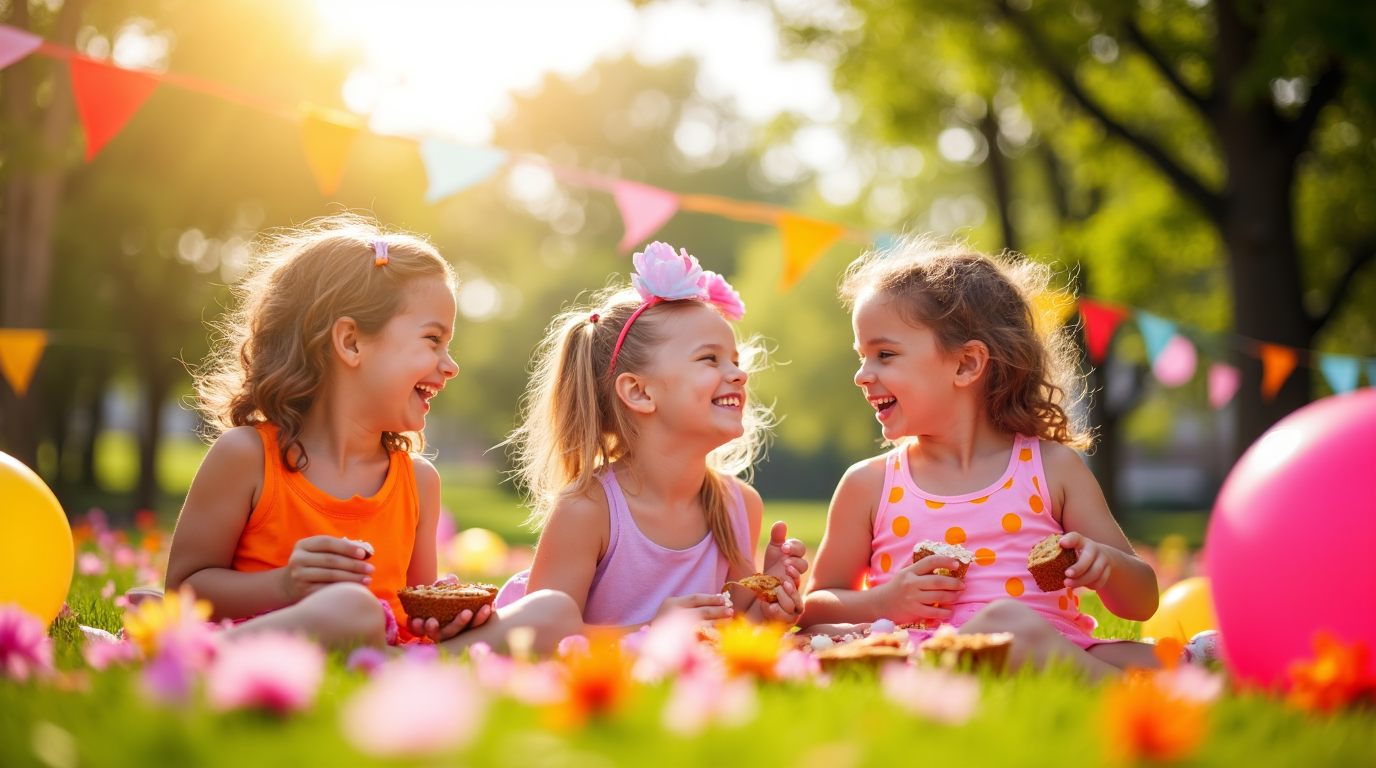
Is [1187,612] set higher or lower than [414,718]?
lower

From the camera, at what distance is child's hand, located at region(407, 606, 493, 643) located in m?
2.96

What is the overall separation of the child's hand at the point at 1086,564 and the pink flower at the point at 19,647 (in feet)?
8.13

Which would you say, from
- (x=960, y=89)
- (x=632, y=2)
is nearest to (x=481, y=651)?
(x=632, y=2)

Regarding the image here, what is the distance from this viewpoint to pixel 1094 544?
3.03 m

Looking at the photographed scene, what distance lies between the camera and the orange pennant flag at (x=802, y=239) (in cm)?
595

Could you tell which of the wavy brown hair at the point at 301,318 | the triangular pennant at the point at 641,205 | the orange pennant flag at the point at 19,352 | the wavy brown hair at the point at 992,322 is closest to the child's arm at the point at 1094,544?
the wavy brown hair at the point at 992,322

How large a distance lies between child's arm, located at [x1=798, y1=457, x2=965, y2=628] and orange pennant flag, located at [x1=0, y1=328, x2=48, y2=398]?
578cm

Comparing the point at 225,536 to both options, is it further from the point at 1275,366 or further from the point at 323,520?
the point at 1275,366

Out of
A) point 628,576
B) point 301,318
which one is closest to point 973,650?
point 628,576

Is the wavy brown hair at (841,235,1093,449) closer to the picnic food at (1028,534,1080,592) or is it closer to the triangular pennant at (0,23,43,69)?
the picnic food at (1028,534,1080,592)

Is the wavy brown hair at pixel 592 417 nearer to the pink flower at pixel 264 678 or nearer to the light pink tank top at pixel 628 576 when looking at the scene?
the light pink tank top at pixel 628 576

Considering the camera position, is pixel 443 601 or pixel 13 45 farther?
pixel 13 45

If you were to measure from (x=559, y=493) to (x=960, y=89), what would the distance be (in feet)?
36.0

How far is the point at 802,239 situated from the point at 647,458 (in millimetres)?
2606
